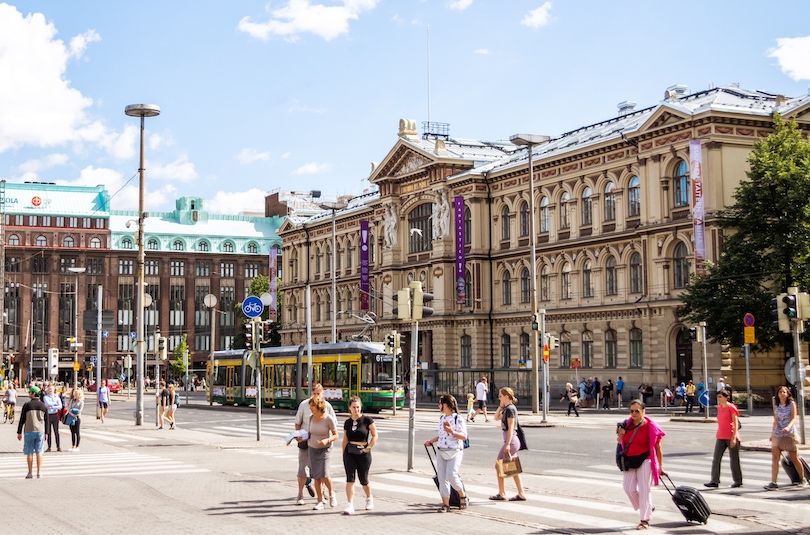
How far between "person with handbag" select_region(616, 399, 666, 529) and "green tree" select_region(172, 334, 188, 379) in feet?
339

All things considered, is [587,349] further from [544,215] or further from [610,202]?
[544,215]

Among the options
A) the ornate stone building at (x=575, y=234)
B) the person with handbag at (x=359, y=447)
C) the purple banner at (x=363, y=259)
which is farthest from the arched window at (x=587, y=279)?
the person with handbag at (x=359, y=447)

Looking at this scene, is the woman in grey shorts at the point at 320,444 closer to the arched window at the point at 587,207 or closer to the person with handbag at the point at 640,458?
the person with handbag at the point at 640,458

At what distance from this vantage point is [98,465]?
24094 mm

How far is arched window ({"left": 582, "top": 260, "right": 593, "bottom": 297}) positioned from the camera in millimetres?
62281

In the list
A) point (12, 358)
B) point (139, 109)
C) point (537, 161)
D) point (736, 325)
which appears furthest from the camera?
point (12, 358)

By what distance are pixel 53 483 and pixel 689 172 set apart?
39846 mm

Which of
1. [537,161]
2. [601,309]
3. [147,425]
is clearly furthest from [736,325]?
[147,425]

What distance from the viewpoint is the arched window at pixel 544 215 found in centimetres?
6562

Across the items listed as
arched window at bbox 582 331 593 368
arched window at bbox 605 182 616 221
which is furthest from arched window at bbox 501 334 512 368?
arched window at bbox 605 182 616 221

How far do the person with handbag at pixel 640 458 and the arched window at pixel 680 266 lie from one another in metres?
41.4

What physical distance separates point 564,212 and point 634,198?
6615 millimetres

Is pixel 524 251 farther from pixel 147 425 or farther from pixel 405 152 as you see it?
pixel 147 425

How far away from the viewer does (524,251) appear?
67188 millimetres
